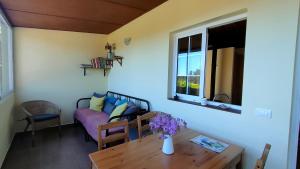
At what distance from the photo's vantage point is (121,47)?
159 inches

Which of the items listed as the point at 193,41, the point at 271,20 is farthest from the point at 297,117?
the point at 193,41

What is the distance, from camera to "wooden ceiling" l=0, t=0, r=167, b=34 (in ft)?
8.62

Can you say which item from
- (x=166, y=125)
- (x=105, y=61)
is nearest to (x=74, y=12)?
(x=105, y=61)

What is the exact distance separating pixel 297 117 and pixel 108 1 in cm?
265

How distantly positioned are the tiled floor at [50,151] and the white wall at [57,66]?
842 millimetres

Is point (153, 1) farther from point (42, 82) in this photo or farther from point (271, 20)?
point (42, 82)

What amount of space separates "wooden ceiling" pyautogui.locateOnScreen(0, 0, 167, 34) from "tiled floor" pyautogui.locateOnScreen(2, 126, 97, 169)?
95.2 inches

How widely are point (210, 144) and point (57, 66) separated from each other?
4.01m

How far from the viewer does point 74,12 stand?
3.01 meters

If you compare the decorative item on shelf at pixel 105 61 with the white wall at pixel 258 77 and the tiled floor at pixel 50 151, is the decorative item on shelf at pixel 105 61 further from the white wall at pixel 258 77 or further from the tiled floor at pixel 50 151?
the white wall at pixel 258 77

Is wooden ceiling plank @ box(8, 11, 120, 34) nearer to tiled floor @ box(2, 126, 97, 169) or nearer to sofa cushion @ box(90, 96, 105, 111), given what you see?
sofa cushion @ box(90, 96, 105, 111)


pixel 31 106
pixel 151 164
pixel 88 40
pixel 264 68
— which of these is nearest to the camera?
pixel 151 164

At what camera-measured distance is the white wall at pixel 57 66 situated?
3863 millimetres

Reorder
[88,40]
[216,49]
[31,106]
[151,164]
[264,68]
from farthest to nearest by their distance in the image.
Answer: [88,40] → [31,106] → [216,49] → [264,68] → [151,164]
